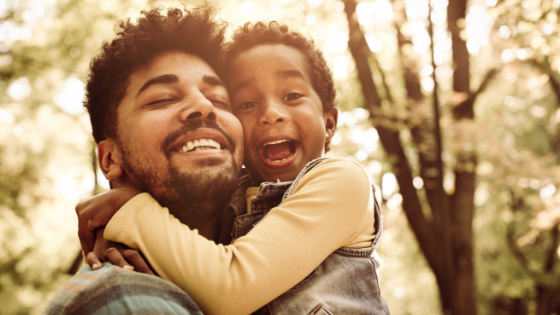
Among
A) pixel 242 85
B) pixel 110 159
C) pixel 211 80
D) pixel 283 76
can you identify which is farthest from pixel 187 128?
pixel 283 76

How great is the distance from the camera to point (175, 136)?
175 centimetres

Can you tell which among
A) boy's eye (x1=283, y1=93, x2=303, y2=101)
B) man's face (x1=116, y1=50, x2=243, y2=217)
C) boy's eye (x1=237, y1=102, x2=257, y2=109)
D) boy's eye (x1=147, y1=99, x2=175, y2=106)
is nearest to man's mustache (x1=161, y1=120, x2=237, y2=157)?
man's face (x1=116, y1=50, x2=243, y2=217)

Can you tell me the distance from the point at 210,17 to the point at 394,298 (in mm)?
22379

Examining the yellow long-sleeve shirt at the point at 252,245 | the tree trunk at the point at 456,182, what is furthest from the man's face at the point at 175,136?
the tree trunk at the point at 456,182

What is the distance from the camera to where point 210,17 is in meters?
2.29

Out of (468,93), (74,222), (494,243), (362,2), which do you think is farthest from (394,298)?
(362,2)

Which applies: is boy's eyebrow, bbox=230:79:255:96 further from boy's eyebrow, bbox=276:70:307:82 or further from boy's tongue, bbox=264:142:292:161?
boy's tongue, bbox=264:142:292:161

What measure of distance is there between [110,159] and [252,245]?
870mm

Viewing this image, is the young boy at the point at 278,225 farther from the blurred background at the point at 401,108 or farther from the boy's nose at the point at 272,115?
the blurred background at the point at 401,108

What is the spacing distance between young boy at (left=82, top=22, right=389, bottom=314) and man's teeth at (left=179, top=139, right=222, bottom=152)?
262 mm

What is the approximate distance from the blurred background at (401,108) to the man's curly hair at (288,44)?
2.33 feet

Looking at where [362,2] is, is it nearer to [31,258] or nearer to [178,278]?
[178,278]

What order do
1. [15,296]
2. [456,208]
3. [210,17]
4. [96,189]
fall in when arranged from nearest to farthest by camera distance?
[210,17] < [456,208] < [96,189] < [15,296]

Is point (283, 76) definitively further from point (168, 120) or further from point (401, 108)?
point (401, 108)
